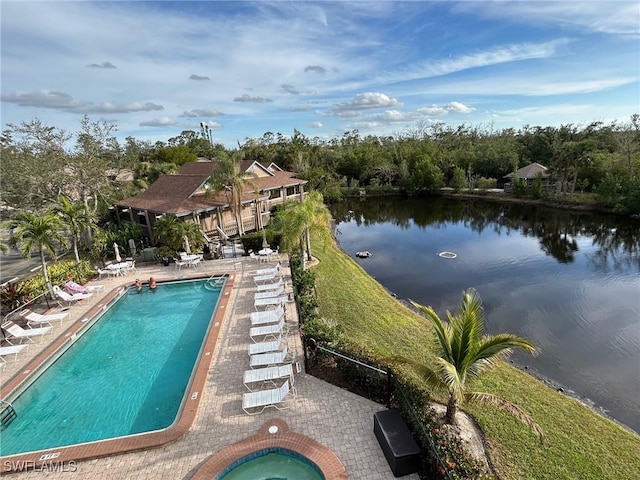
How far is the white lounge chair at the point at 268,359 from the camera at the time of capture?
943 centimetres

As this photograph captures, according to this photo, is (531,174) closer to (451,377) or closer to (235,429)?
(451,377)

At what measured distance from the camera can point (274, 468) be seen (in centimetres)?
683

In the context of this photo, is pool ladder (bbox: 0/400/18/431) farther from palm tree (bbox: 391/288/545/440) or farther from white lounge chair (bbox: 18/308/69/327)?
palm tree (bbox: 391/288/545/440)

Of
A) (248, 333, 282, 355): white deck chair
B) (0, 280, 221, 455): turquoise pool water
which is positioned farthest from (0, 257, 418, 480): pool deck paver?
(0, 280, 221, 455): turquoise pool water

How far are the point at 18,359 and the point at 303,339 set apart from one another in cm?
907

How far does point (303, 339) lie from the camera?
9.98 m

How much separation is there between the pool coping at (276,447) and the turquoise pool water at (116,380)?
2039mm

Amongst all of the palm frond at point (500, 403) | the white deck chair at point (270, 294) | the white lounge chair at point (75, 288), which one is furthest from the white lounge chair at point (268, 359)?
the white lounge chair at point (75, 288)

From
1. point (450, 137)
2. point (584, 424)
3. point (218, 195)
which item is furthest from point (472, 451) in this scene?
point (450, 137)

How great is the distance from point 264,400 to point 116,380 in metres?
5.01

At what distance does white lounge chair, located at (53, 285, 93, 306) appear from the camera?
14.2m

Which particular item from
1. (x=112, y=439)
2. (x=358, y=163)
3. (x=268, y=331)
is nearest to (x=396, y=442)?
(x=268, y=331)

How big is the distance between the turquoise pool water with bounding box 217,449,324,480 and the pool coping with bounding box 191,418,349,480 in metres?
0.10

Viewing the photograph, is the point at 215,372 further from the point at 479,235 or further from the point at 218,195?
the point at 479,235
